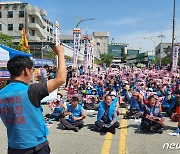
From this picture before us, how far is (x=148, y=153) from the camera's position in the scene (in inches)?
206

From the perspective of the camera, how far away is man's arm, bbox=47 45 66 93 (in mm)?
2205

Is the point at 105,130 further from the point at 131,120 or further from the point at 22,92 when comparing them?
the point at 22,92

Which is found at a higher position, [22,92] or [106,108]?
[22,92]

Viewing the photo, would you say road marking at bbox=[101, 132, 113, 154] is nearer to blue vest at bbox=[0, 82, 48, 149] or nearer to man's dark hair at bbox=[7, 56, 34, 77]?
blue vest at bbox=[0, 82, 48, 149]

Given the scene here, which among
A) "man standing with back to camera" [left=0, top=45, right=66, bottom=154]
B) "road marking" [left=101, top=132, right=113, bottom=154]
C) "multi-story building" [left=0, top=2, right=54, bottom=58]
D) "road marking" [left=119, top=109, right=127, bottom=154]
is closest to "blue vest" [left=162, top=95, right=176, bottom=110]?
"road marking" [left=119, top=109, right=127, bottom=154]

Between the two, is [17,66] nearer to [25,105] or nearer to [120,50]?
[25,105]

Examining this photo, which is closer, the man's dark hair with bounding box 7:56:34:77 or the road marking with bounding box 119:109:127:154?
the man's dark hair with bounding box 7:56:34:77

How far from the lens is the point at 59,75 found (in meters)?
2.24

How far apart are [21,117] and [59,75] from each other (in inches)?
18.9

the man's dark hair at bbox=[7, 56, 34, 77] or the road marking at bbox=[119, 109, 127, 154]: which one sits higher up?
the man's dark hair at bbox=[7, 56, 34, 77]

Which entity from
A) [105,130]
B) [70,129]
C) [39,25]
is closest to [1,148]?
[70,129]

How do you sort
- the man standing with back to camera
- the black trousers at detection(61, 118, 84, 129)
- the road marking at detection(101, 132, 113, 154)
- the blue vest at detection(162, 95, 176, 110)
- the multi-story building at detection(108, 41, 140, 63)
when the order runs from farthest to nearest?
the multi-story building at detection(108, 41, 140, 63) < the blue vest at detection(162, 95, 176, 110) < the black trousers at detection(61, 118, 84, 129) < the road marking at detection(101, 132, 113, 154) < the man standing with back to camera

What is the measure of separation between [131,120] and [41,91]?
6744 millimetres

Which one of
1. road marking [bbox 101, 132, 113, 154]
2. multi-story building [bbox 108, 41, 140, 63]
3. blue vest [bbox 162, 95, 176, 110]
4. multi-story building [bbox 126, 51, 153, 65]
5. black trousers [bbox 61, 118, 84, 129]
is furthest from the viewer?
multi-story building [bbox 108, 41, 140, 63]
